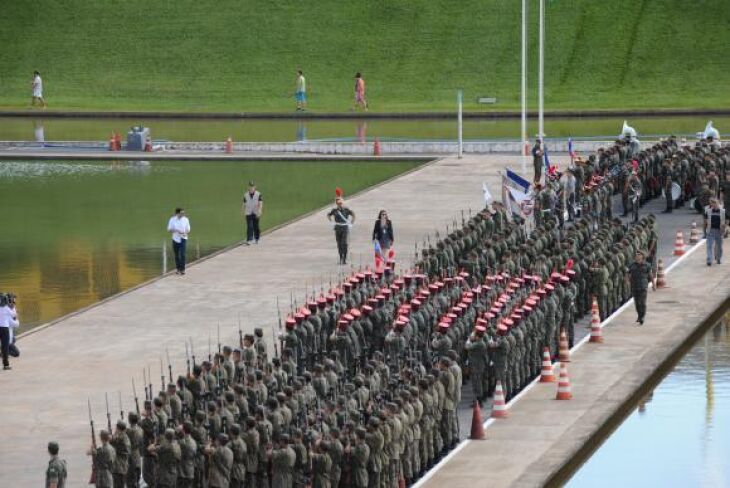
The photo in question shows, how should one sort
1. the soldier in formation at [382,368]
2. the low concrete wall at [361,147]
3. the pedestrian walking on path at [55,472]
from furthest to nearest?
the low concrete wall at [361,147] < the soldier in formation at [382,368] < the pedestrian walking on path at [55,472]

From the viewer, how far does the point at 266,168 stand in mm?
54406

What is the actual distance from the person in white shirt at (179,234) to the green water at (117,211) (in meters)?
0.83

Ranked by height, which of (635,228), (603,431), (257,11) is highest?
(257,11)

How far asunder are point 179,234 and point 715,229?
10024 millimetres

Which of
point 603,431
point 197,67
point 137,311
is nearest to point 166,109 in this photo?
A: point 197,67

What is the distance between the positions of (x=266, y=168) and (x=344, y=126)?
12.5 metres

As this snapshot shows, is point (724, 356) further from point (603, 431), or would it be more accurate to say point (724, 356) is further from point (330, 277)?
point (330, 277)

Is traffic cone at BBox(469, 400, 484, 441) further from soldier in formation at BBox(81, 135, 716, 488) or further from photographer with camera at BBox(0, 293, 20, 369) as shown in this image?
photographer with camera at BBox(0, 293, 20, 369)

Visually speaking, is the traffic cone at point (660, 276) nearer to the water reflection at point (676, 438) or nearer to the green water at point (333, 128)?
the water reflection at point (676, 438)

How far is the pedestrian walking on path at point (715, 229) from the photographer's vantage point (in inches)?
1415

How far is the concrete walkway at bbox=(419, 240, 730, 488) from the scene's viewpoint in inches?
888

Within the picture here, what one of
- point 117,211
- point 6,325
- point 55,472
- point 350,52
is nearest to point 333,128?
point 350,52

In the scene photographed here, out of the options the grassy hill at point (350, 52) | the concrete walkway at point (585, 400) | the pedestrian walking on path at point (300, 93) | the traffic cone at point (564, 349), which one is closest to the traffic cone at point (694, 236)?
the concrete walkway at point (585, 400)

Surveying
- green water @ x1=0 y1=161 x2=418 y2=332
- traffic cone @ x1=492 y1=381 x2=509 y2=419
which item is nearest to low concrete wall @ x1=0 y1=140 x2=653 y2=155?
green water @ x1=0 y1=161 x2=418 y2=332
